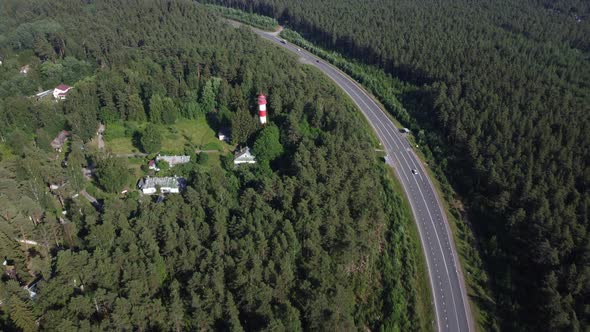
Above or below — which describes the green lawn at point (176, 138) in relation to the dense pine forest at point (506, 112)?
below

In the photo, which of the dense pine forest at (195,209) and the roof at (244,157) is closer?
the dense pine forest at (195,209)

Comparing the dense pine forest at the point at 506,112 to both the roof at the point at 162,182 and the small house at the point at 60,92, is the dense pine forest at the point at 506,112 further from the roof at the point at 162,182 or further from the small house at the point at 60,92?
the small house at the point at 60,92

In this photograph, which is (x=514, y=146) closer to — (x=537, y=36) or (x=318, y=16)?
(x=537, y=36)

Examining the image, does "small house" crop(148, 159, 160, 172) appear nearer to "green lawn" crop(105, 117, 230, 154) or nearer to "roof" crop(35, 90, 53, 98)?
"green lawn" crop(105, 117, 230, 154)

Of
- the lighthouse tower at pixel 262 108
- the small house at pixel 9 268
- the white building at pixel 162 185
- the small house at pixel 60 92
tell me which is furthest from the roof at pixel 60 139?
the lighthouse tower at pixel 262 108

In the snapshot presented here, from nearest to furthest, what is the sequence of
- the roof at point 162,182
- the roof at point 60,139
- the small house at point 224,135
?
1. the roof at point 162,182
2. the roof at point 60,139
3. the small house at point 224,135
